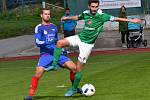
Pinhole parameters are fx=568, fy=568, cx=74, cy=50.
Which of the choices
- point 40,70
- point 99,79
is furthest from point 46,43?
point 99,79

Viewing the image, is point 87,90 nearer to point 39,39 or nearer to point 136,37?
point 39,39

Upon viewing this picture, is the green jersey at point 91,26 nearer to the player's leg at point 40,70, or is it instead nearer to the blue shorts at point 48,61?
the blue shorts at point 48,61

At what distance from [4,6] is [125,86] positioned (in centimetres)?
5507

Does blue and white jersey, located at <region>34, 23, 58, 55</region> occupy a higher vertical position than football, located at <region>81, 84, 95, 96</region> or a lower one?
higher

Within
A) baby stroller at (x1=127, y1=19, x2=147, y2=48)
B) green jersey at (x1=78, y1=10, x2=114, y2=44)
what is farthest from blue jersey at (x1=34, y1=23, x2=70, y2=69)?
baby stroller at (x1=127, y1=19, x2=147, y2=48)

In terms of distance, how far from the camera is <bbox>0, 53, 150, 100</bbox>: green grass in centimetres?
1242

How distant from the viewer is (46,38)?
39.3 feet

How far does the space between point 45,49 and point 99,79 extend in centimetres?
354

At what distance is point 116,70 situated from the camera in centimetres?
1745

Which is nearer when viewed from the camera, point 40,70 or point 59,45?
point 59,45

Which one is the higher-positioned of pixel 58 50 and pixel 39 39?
pixel 39 39

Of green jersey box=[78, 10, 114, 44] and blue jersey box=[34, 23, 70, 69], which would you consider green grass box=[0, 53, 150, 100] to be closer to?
blue jersey box=[34, 23, 70, 69]

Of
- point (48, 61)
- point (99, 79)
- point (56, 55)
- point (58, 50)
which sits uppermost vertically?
point (58, 50)

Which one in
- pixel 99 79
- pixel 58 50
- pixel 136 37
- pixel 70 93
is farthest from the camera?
pixel 136 37
